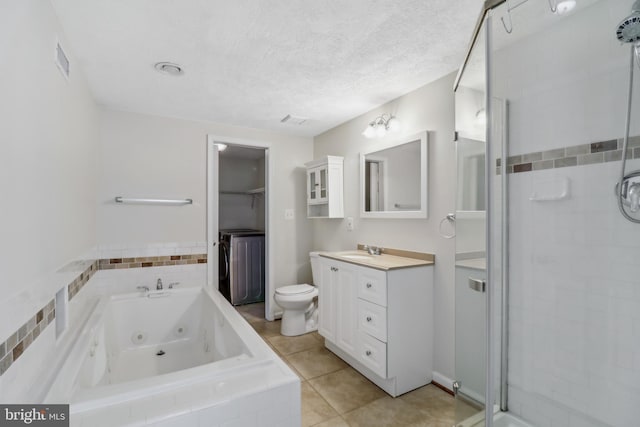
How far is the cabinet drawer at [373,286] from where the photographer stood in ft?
6.70

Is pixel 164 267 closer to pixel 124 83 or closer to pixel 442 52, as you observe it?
pixel 124 83

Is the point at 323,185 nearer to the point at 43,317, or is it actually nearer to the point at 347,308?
the point at 347,308

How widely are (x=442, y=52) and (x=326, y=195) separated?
1.71 meters

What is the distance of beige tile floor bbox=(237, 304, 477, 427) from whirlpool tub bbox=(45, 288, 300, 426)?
68cm

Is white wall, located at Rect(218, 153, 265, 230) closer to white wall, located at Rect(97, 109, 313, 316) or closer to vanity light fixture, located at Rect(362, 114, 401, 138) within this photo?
white wall, located at Rect(97, 109, 313, 316)

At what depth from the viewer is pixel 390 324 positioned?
6.68 ft

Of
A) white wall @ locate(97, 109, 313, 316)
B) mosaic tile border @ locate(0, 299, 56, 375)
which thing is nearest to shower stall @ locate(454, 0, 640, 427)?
mosaic tile border @ locate(0, 299, 56, 375)

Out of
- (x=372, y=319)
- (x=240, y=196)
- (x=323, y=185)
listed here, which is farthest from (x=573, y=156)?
(x=240, y=196)

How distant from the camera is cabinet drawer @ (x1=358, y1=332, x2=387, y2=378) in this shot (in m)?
2.03

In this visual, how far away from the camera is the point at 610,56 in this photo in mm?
1280

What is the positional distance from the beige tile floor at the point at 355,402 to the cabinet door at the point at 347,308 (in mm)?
209

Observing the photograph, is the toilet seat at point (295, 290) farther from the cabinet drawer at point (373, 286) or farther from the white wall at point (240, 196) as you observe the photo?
the white wall at point (240, 196)

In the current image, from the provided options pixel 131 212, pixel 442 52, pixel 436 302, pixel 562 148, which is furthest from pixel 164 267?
pixel 562 148

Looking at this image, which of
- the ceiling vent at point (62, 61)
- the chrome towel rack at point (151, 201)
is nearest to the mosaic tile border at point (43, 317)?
the chrome towel rack at point (151, 201)
